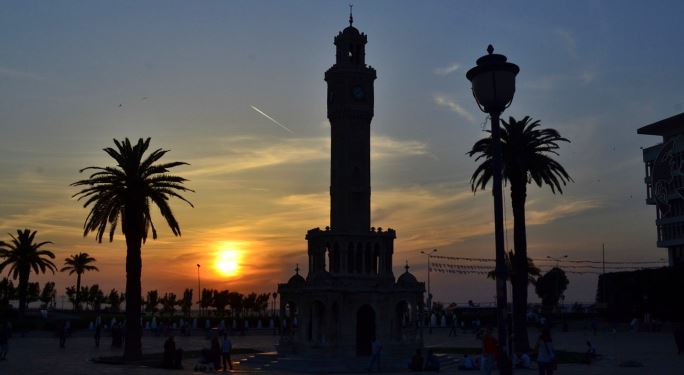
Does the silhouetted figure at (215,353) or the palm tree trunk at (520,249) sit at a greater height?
the palm tree trunk at (520,249)

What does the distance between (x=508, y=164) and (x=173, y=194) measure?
71.8 feet

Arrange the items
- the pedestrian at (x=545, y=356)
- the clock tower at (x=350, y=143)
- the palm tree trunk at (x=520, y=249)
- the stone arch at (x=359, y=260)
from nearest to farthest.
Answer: the pedestrian at (x=545, y=356) → the palm tree trunk at (x=520, y=249) → the stone arch at (x=359, y=260) → the clock tower at (x=350, y=143)

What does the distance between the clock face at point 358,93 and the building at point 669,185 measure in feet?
223

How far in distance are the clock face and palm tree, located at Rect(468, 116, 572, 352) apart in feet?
27.7

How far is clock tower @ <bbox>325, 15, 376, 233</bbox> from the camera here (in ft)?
164

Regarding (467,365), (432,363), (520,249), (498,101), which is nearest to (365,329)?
(432,363)

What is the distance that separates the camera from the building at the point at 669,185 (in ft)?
342

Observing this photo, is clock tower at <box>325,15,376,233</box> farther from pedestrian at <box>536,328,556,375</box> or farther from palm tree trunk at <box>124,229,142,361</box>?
pedestrian at <box>536,328,556,375</box>

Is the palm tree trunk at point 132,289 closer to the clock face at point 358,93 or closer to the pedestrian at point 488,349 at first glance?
the clock face at point 358,93

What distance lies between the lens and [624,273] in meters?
94.5

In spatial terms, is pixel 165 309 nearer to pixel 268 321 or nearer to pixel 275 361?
pixel 268 321

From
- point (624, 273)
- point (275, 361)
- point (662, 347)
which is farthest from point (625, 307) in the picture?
point (275, 361)

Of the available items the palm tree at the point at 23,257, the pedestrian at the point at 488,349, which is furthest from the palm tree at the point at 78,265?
the pedestrian at the point at 488,349

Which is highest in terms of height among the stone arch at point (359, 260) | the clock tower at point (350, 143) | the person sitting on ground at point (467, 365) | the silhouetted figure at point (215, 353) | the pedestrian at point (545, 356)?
the clock tower at point (350, 143)
